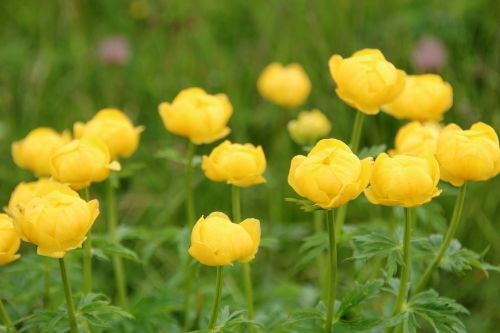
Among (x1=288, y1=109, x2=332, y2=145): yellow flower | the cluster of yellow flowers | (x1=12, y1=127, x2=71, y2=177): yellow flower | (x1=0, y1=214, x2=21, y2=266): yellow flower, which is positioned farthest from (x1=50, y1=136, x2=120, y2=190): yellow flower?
(x1=288, y1=109, x2=332, y2=145): yellow flower

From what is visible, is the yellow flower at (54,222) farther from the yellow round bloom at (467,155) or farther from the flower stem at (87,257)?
the yellow round bloom at (467,155)

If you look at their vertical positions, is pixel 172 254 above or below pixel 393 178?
below

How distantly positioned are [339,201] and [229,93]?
67.6 inches

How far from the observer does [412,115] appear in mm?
1641

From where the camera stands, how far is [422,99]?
1.61m

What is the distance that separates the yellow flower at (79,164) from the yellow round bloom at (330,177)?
363mm

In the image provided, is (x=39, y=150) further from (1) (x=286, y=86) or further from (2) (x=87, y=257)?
(1) (x=286, y=86)

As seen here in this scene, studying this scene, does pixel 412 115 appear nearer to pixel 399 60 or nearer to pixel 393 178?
pixel 393 178

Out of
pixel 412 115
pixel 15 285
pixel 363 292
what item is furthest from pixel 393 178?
pixel 15 285

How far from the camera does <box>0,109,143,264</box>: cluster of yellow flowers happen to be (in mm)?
1166

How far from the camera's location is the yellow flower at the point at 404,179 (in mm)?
1180

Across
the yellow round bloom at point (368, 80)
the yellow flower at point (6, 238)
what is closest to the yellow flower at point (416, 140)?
the yellow round bloom at point (368, 80)

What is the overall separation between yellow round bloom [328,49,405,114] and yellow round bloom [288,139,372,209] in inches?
9.8

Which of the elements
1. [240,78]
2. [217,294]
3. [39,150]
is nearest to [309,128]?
[39,150]
